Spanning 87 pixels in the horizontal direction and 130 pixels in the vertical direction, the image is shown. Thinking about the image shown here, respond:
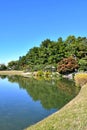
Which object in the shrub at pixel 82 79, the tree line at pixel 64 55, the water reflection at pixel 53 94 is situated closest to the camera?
the water reflection at pixel 53 94

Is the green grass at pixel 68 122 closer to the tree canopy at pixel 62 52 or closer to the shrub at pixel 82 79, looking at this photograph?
the shrub at pixel 82 79

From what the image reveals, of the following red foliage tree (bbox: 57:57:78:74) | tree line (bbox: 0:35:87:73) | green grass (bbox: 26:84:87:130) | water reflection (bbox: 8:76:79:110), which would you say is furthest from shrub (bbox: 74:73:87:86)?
tree line (bbox: 0:35:87:73)

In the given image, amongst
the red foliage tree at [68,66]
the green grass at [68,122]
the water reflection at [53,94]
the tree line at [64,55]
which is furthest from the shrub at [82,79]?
the tree line at [64,55]

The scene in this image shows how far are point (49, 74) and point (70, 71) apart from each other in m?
5.27

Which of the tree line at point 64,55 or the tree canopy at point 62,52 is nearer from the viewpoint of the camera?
the tree line at point 64,55

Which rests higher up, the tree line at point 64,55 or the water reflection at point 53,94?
the tree line at point 64,55

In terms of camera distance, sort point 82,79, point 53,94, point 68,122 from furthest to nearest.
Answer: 1. point 82,79
2. point 53,94
3. point 68,122

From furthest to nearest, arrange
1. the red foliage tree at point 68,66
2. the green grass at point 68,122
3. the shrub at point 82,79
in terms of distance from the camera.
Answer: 1. the red foliage tree at point 68,66
2. the shrub at point 82,79
3. the green grass at point 68,122

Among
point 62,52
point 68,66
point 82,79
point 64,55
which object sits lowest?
point 82,79

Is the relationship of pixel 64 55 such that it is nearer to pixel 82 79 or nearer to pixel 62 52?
pixel 62 52

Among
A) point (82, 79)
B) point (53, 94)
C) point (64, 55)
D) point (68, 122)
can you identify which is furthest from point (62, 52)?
point (68, 122)

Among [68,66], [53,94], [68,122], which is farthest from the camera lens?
[68,66]

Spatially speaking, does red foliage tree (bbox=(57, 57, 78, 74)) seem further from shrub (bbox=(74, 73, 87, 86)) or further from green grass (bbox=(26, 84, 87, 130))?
green grass (bbox=(26, 84, 87, 130))

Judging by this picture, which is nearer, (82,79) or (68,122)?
(68,122)
